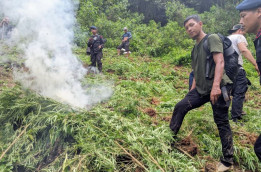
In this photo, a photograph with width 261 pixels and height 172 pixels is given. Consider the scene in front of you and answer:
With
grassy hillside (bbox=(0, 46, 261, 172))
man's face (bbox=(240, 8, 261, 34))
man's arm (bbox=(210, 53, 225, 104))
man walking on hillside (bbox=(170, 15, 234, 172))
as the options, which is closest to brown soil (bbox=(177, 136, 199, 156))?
grassy hillside (bbox=(0, 46, 261, 172))

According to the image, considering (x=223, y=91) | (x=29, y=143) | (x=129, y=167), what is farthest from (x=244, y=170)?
(x=29, y=143)

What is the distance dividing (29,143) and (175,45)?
12.1 metres

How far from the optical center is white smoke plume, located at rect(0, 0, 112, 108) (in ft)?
13.8

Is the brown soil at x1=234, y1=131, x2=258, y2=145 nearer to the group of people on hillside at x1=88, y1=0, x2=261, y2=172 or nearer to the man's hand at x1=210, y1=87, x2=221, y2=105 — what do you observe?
the group of people on hillside at x1=88, y1=0, x2=261, y2=172

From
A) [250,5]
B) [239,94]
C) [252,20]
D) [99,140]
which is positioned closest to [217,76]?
[252,20]

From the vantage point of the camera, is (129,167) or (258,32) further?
(129,167)

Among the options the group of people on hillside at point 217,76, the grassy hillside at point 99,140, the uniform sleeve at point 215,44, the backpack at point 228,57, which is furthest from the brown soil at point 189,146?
the uniform sleeve at point 215,44

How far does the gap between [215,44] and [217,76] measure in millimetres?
401

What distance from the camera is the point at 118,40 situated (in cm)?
1388

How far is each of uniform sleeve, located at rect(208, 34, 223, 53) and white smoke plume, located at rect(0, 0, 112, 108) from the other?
2581mm

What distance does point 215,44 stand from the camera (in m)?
2.50

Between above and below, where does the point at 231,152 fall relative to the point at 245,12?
below

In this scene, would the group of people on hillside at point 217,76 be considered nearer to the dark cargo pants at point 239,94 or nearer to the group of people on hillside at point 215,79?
the group of people on hillside at point 215,79

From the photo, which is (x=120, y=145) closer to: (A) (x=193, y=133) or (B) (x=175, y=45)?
(A) (x=193, y=133)
